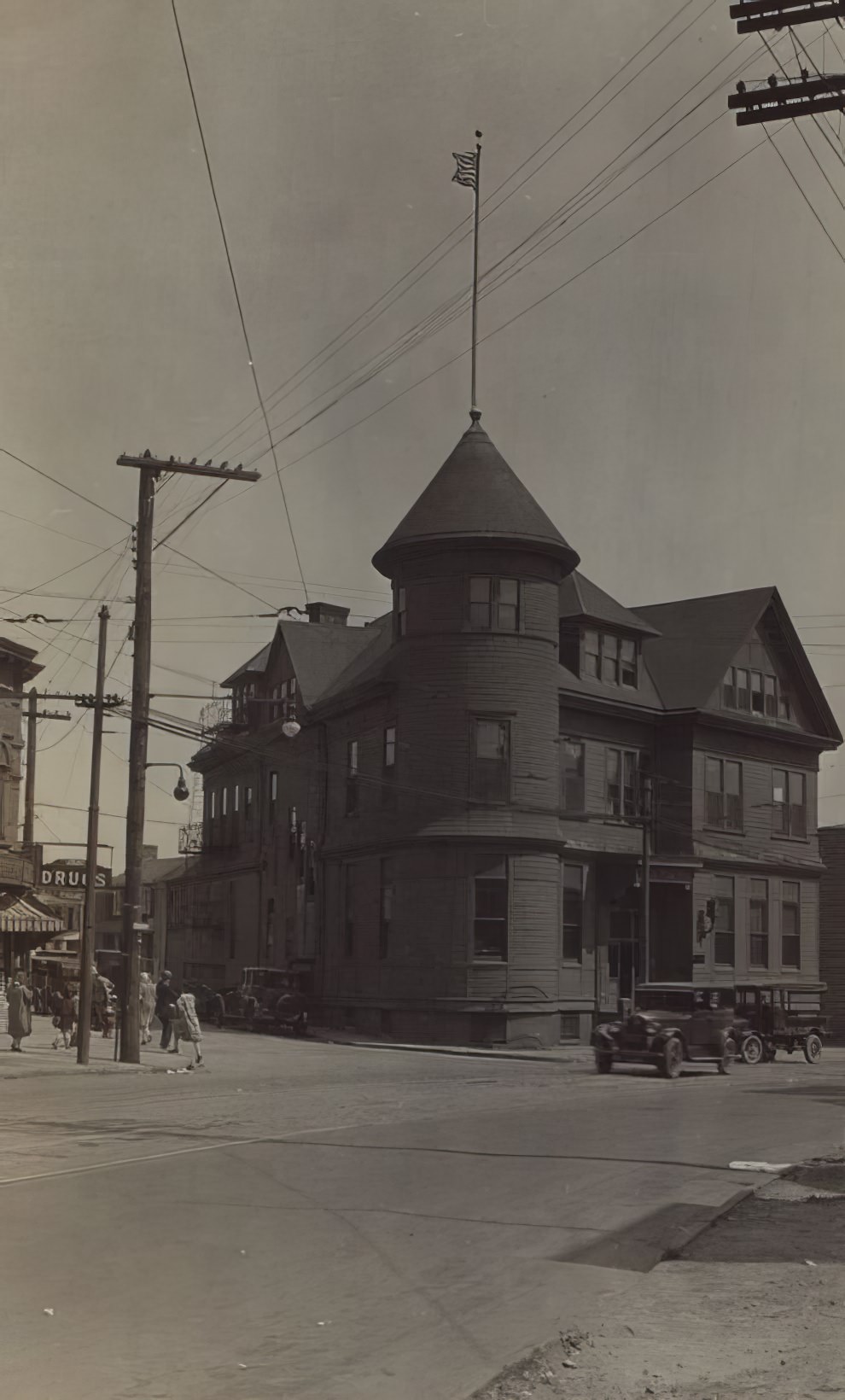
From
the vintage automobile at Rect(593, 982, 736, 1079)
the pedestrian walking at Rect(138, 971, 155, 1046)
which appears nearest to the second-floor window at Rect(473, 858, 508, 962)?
the vintage automobile at Rect(593, 982, 736, 1079)

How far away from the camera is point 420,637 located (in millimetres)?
43562

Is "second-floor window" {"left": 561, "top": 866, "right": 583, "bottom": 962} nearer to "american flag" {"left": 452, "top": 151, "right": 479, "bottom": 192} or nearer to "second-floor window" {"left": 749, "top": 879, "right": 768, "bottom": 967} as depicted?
"second-floor window" {"left": 749, "top": 879, "right": 768, "bottom": 967}

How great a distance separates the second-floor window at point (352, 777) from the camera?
47.5 meters

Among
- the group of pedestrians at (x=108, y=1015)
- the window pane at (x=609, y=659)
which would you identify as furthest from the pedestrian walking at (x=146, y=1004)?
the window pane at (x=609, y=659)

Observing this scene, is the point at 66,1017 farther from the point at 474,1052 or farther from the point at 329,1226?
the point at 329,1226

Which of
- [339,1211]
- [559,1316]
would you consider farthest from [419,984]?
[559,1316]

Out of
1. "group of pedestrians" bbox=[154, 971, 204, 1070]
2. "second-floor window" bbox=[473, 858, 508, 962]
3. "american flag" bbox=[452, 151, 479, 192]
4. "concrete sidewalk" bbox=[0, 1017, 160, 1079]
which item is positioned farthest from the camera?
"second-floor window" bbox=[473, 858, 508, 962]

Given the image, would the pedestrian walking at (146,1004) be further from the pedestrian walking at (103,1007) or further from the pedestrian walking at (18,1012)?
the pedestrian walking at (18,1012)

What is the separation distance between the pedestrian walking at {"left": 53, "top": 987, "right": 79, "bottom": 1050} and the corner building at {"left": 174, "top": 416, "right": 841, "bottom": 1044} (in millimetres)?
7738

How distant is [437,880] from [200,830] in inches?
902

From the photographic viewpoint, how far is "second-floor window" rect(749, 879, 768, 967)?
165 ft

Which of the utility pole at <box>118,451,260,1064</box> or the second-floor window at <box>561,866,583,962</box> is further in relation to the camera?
the second-floor window at <box>561,866,583,962</box>

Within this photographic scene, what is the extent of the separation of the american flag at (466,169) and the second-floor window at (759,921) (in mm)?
30166

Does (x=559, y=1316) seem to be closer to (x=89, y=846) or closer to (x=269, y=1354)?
(x=269, y=1354)
